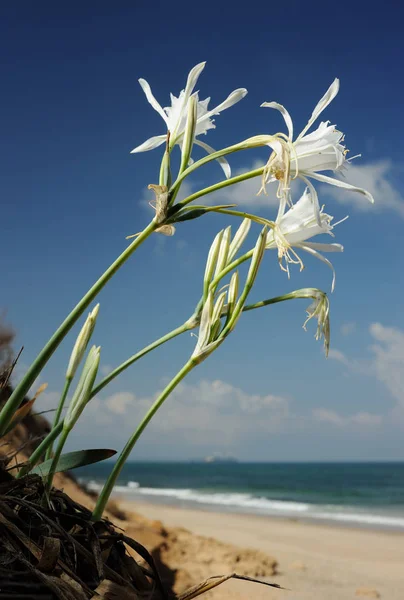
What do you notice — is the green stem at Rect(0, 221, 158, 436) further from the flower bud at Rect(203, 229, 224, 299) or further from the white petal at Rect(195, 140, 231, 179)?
the white petal at Rect(195, 140, 231, 179)

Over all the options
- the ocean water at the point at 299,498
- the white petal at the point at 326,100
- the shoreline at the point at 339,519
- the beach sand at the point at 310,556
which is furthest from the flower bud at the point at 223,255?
the shoreline at the point at 339,519

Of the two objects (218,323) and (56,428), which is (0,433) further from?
(218,323)

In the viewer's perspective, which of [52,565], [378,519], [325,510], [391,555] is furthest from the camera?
[325,510]

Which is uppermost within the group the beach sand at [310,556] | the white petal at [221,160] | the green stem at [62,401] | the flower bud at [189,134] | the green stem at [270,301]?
the white petal at [221,160]

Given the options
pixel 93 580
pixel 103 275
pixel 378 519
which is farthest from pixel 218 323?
pixel 378 519

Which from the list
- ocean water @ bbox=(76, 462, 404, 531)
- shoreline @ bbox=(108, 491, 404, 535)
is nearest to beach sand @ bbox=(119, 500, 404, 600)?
shoreline @ bbox=(108, 491, 404, 535)

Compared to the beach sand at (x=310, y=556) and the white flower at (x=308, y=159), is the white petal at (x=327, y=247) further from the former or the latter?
the beach sand at (x=310, y=556)
